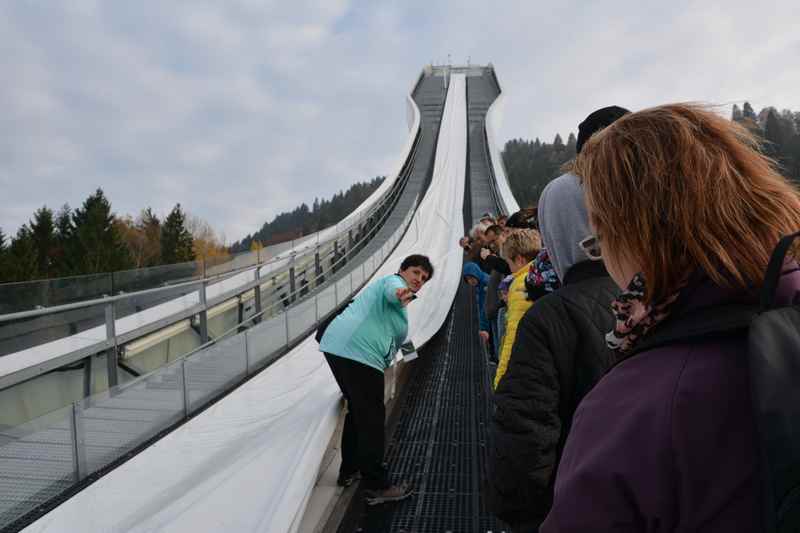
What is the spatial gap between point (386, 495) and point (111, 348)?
197 centimetres

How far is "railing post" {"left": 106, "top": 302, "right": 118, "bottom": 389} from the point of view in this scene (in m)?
3.37

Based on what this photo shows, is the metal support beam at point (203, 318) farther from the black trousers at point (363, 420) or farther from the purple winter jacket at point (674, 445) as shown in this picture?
the purple winter jacket at point (674, 445)

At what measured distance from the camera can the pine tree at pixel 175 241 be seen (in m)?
32.1

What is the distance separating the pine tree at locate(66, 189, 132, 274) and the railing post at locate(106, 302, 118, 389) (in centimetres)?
2128

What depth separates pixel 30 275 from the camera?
2067 cm

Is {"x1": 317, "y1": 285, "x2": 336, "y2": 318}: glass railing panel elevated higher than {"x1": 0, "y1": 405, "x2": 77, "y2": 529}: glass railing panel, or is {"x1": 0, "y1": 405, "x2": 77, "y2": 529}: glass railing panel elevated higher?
{"x1": 317, "y1": 285, "x2": 336, "y2": 318}: glass railing panel

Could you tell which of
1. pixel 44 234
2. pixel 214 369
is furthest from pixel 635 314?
pixel 44 234

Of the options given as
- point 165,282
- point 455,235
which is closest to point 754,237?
point 165,282

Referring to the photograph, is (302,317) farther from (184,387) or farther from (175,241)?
(175,241)

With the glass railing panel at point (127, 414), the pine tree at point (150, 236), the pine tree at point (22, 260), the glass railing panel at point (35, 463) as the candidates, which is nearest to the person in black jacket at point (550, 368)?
the glass railing panel at point (35, 463)

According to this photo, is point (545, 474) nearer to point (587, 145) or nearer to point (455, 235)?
point (587, 145)

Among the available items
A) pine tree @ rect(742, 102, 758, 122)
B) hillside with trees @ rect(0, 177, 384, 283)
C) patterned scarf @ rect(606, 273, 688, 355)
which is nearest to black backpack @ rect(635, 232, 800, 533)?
patterned scarf @ rect(606, 273, 688, 355)

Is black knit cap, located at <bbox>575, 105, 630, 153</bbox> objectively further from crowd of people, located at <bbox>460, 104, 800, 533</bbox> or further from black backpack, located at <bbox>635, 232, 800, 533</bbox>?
black backpack, located at <bbox>635, 232, 800, 533</bbox>

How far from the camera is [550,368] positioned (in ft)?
4.32
